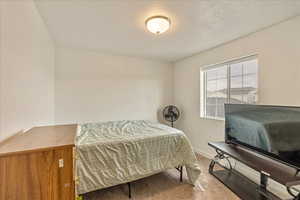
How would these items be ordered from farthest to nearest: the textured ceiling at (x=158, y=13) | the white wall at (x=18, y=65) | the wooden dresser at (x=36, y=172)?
the textured ceiling at (x=158, y=13) → the white wall at (x=18, y=65) → the wooden dresser at (x=36, y=172)

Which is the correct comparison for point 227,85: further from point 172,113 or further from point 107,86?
point 107,86

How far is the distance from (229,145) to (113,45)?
2.79 meters

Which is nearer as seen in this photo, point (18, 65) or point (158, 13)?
point (18, 65)

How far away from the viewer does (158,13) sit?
6.15ft

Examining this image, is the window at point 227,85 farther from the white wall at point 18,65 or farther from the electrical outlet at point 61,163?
the white wall at point 18,65

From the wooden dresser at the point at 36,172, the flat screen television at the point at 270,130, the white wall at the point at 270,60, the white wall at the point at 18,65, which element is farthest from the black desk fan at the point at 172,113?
the wooden dresser at the point at 36,172

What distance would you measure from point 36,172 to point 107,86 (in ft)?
9.35

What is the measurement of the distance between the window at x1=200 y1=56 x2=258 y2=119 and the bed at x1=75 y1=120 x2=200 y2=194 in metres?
1.38

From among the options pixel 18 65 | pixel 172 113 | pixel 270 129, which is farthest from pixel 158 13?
pixel 172 113

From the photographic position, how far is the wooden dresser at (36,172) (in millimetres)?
Answer: 864

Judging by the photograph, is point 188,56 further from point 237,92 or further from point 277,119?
point 277,119

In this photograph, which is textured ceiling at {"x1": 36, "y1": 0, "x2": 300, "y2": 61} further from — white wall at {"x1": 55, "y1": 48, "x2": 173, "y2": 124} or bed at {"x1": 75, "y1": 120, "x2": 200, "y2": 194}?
bed at {"x1": 75, "y1": 120, "x2": 200, "y2": 194}

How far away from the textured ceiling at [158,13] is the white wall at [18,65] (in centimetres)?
36

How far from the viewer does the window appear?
258 centimetres
